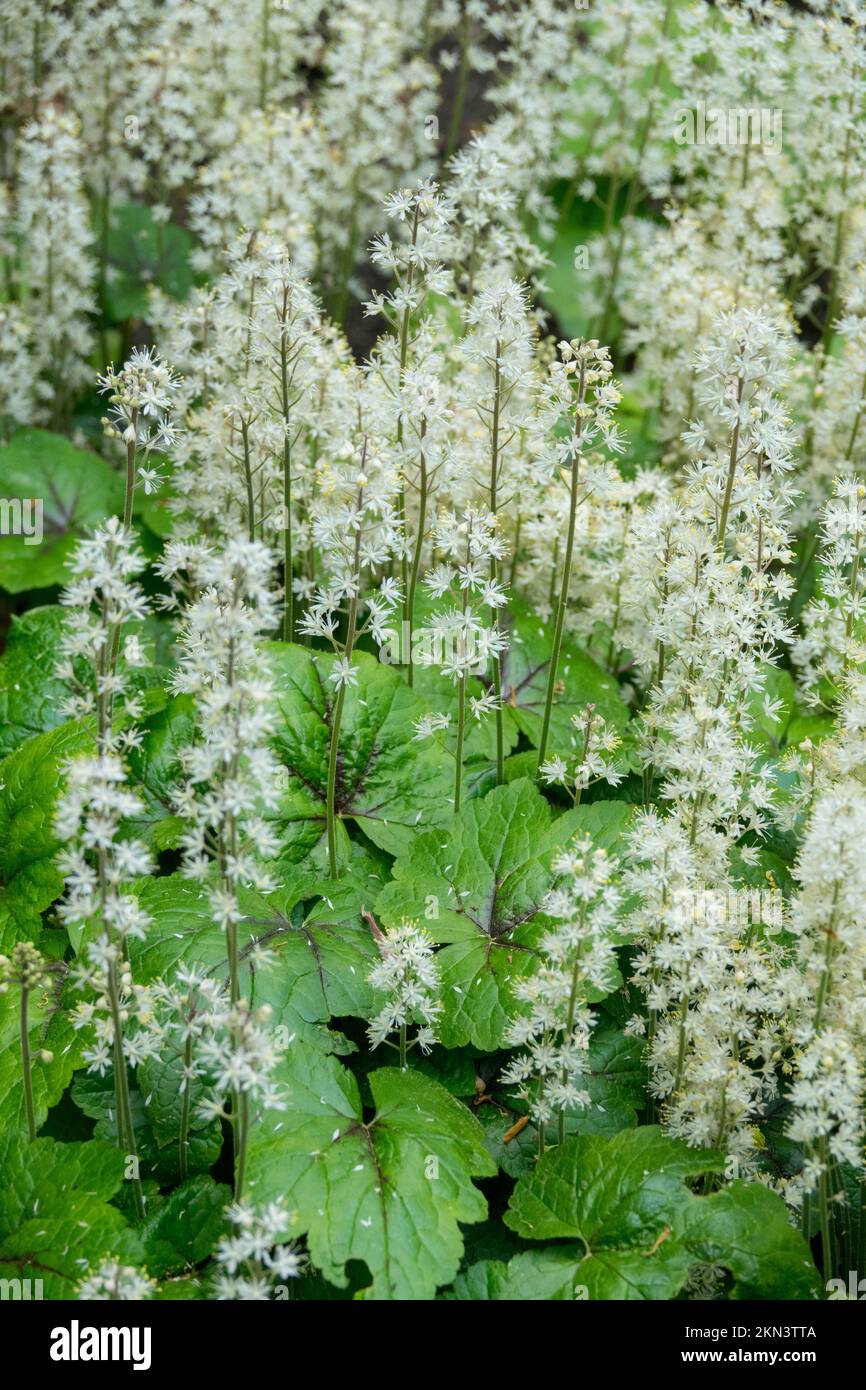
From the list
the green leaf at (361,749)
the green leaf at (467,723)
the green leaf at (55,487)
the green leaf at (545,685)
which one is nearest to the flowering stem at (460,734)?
the green leaf at (361,749)

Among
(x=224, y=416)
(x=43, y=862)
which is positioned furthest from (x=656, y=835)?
(x=224, y=416)

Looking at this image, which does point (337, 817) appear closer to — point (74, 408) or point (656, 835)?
point (656, 835)

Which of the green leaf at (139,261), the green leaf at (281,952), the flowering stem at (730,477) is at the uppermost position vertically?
the green leaf at (139,261)

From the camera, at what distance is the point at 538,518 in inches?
202

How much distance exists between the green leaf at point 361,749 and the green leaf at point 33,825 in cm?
70

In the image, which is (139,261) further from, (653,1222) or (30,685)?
(653,1222)

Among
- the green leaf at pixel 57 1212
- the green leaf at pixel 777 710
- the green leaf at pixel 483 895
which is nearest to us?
the green leaf at pixel 57 1212

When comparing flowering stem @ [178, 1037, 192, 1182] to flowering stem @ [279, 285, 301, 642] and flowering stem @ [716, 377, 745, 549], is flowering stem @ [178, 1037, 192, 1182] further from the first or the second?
flowering stem @ [716, 377, 745, 549]

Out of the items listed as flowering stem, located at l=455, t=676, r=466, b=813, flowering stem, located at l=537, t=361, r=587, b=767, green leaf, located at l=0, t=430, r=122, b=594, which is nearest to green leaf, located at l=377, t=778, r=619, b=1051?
flowering stem, located at l=455, t=676, r=466, b=813

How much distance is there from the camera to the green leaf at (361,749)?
4234 mm

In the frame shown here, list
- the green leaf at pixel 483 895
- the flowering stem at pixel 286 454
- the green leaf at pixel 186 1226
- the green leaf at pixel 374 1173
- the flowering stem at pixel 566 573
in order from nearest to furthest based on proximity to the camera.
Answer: the green leaf at pixel 374 1173 → the green leaf at pixel 186 1226 → the green leaf at pixel 483 895 → the flowering stem at pixel 566 573 → the flowering stem at pixel 286 454

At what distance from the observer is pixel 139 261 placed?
300 inches

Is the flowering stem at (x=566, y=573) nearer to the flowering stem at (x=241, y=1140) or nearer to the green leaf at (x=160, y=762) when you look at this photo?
the green leaf at (x=160, y=762)

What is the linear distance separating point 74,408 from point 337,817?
4.00 m
